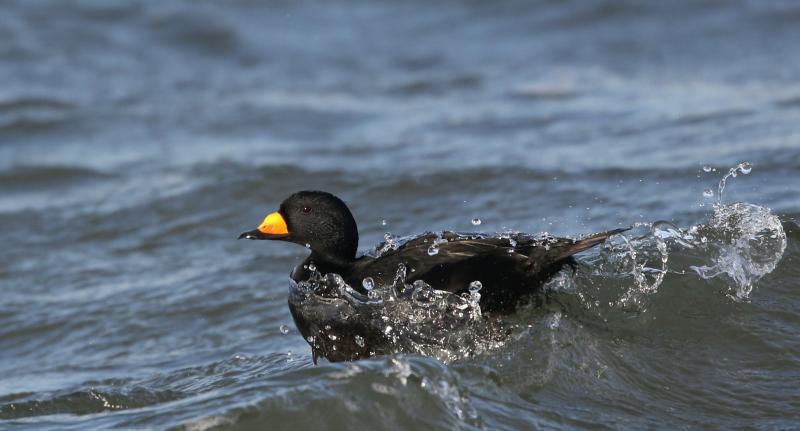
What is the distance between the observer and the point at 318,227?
6.17m

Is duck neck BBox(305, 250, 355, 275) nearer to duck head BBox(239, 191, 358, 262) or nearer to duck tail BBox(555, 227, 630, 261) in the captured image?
duck head BBox(239, 191, 358, 262)

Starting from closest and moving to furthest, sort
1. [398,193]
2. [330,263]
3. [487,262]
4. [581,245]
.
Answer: [581,245] < [487,262] < [330,263] < [398,193]

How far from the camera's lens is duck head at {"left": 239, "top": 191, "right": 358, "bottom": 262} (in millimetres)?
6156

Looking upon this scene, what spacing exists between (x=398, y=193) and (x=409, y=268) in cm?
395

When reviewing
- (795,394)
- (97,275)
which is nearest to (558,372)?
(795,394)

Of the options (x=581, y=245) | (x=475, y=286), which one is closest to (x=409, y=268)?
(x=475, y=286)

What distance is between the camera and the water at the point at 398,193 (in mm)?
5234

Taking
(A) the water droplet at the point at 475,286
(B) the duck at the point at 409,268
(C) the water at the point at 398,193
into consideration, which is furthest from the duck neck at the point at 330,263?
(A) the water droplet at the point at 475,286

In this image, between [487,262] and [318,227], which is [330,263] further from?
[487,262]

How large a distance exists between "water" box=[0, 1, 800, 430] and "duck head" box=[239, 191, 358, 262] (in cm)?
24

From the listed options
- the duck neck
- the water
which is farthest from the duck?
the water

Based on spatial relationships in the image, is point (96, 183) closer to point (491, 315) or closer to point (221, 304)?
point (221, 304)

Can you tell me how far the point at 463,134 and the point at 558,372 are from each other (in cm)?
603

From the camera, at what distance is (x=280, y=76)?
14391 millimetres
